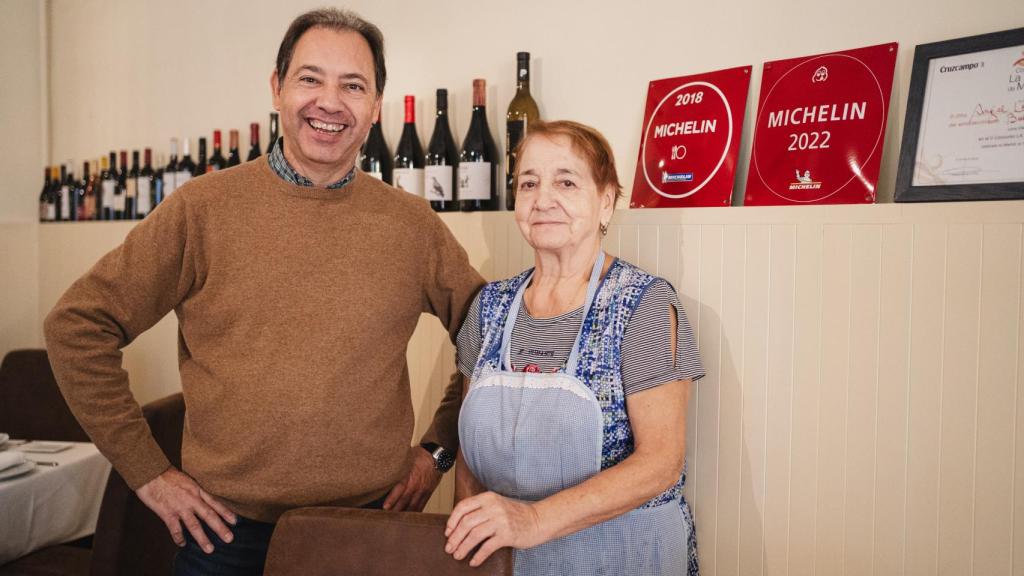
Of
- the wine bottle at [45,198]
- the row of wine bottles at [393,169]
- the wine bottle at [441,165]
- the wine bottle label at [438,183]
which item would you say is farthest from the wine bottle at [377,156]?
the wine bottle at [45,198]

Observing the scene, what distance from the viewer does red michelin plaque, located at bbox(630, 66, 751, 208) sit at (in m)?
1.41

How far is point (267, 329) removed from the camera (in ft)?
3.84

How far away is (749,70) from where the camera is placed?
140 cm

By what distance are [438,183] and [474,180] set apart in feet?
0.39

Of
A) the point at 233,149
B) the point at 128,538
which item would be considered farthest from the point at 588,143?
the point at 233,149

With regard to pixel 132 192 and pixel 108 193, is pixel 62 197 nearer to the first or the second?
pixel 108 193

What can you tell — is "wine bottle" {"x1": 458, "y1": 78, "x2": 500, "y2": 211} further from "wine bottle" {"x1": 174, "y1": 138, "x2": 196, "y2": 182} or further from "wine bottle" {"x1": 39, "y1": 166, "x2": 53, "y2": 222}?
"wine bottle" {"x1": 39, "y1": 166, "x2": 53, "y2": 222}

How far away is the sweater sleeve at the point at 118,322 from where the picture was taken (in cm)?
117

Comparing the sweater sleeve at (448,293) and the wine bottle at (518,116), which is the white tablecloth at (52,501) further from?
the wine bottle at (518,116)

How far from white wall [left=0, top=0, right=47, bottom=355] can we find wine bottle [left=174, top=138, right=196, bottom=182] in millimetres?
795

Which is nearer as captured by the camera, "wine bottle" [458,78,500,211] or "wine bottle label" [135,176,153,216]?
"wine bottle" [458,78,500,211]

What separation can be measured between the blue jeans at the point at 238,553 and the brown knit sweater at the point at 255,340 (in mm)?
28

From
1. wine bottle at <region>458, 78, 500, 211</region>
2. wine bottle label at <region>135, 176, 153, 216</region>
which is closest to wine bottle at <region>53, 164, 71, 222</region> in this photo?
wine bottle label at <region>135, 176, 153, 216</region>

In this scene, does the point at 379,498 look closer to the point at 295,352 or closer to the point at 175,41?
the point at 295,352
